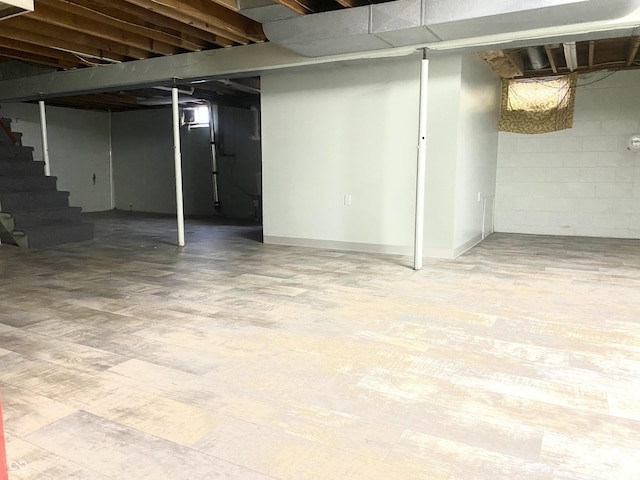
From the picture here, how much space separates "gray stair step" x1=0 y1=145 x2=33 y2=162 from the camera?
7375 mm

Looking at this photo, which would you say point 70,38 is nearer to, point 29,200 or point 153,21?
point 153,21

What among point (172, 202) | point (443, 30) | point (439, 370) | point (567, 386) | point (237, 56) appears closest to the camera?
point (567, 386)

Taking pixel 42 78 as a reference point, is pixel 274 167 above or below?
below

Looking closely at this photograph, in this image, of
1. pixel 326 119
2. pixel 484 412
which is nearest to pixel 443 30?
pixel 326 119

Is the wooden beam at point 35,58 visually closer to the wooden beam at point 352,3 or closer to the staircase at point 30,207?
the staircase at point 30,207

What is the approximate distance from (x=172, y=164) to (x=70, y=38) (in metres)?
5.58

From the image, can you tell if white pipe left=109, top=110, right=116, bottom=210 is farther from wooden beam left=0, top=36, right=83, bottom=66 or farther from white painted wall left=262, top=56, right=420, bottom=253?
white painted wall left=262, top=56, right=420, bottom=253

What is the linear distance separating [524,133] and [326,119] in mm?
3579

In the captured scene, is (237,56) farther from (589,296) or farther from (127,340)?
(589,296)

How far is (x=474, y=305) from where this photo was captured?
3627 millimetres

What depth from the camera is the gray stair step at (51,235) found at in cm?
627

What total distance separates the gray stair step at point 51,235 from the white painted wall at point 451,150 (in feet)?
16.3

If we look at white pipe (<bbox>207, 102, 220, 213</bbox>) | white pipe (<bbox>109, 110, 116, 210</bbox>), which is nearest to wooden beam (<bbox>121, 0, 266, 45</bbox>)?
white pipe (<bbox>207, 102, 220, 213</bbox>)

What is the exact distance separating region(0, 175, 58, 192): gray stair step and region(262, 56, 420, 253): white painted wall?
3.52 metres
